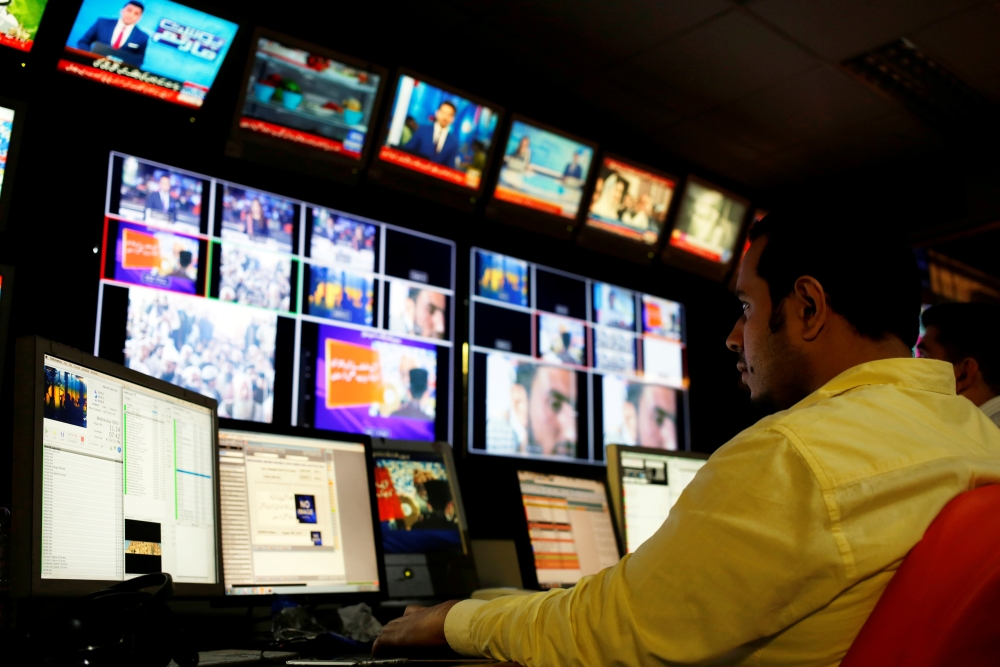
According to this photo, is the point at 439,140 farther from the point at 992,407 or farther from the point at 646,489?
the point at 992,407

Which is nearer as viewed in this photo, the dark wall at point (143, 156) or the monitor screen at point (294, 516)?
the monitor screen at point (294, 516)

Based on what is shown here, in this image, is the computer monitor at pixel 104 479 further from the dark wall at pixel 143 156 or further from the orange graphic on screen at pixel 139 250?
the orange graphic on screen at pixel 139 250

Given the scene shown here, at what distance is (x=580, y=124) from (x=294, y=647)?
310 centimetres

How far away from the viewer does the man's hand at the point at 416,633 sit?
3.83 feet

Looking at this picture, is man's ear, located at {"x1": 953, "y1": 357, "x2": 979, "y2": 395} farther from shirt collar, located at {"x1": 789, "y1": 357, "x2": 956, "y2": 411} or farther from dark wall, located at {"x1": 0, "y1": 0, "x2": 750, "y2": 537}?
shirt collar, located at {"x1": 789, "y1": 357, "x2": 956, "y2": 411}

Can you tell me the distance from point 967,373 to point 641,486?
1.07 m

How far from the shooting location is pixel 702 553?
0.91m

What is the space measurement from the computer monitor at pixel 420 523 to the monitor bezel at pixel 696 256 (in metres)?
2.12

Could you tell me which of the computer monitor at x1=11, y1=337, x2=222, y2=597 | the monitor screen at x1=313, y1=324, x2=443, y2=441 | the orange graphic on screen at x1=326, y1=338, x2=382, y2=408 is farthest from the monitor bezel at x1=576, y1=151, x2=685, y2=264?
the computer monitor at x1=11, y1=337, x2=222, y2=597

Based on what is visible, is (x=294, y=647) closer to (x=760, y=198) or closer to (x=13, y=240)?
(x=13, y=240)

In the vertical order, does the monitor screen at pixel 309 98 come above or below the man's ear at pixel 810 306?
above

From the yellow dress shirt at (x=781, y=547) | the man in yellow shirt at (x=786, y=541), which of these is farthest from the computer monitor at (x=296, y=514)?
the yellow dress shirt at (x=781, y=547)

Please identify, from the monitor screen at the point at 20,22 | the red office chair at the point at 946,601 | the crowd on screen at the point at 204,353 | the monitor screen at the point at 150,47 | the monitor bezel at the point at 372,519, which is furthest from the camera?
the crowd on screen at the point at 204,353

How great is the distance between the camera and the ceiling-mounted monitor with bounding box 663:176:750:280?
4008mm
